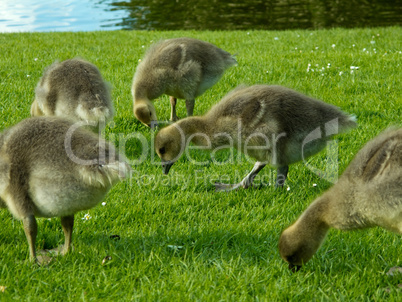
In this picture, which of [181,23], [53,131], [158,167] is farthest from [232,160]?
[181,23]

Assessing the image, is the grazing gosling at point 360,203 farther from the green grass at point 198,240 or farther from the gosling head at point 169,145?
the gosling head at point 169,145

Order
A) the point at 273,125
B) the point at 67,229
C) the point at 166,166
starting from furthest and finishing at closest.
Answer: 1. the point at 166,166
2. the point at 273,125
3. the point at 67,229

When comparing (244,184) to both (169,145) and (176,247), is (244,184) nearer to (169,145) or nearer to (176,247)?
(169,145)

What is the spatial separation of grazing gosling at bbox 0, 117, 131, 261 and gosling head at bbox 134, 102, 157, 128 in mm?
2992

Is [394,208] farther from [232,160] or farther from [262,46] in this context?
[262,46]

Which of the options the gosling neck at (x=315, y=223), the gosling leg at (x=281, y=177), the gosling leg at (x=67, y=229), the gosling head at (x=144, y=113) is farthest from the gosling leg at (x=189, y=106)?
the gosling neck at (x=315, y=223)

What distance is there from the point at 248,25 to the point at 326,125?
15925mm

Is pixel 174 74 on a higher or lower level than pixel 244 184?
higher

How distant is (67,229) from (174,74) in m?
3.65

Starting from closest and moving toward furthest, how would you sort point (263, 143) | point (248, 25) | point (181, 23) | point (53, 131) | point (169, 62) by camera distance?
1. point (53, 131)
2. point (263, 143)
3. point (169, 62)
4. point (248, 25)
5. point (181, 23)

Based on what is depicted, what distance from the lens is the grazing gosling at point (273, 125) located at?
196 inches

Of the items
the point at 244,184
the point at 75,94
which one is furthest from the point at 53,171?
the point at 244,184

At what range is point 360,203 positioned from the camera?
136 inches

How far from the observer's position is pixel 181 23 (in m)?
21.5
